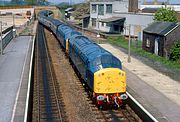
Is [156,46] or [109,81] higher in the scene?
[156,46]

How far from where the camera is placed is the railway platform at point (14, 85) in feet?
59.2

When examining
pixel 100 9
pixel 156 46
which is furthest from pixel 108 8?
pixel 156 46

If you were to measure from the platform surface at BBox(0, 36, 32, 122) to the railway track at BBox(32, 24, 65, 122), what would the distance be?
1.42 metres

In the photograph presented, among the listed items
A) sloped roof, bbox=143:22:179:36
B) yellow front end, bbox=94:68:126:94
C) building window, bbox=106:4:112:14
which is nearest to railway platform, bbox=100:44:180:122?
yellow front end, bbox=94:68:126:94

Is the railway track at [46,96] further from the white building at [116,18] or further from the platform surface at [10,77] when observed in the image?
the white building at [116,18]

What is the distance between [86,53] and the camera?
23.4 meters

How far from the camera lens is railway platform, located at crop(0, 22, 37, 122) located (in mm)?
18031

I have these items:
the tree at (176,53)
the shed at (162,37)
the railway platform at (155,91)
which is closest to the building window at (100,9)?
the shed at (162,37)

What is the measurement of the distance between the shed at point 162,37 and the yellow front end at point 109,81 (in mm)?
19717

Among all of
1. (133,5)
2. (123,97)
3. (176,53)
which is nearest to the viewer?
(123,97)

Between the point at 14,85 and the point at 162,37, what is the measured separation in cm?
2098

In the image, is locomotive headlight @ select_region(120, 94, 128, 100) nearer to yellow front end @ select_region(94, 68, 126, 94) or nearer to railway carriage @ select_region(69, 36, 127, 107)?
railway carriage @ select_region(69, 36, 127, 107)

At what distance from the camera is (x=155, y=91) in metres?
23.8

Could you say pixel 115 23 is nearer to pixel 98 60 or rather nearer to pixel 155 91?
pixel 155 91
